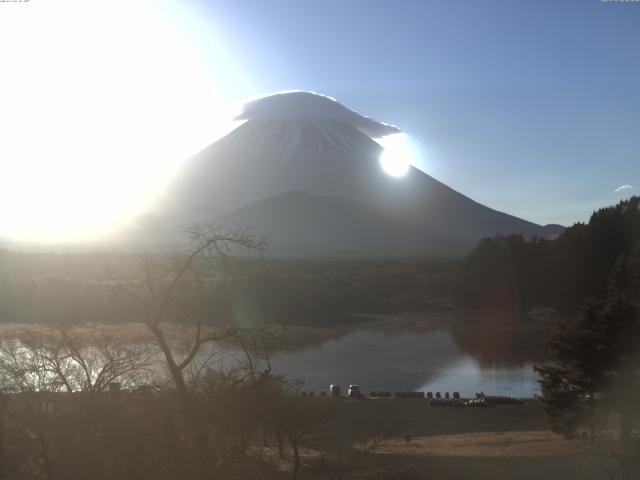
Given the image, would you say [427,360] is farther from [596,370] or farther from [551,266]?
[551,266]

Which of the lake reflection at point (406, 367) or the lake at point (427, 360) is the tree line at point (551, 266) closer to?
the lake at point (427, 360)

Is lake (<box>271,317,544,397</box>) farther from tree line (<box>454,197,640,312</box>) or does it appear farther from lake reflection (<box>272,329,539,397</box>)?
tree line (<box>454,197,640,312</box>)

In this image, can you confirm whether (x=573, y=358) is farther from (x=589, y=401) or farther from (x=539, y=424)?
(x=539, y=424)

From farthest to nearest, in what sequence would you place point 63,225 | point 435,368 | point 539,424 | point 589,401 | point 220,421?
point 63,225 < point 435,368 < point 539,424 < point 589,401 < point 220,421

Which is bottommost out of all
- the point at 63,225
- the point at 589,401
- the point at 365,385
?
the point at 365,385

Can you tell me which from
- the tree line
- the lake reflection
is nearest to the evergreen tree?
the lake reflection

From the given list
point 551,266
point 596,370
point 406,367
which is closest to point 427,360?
point 406,367

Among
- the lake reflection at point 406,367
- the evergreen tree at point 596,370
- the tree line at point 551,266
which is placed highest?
the tree line at point 551,266

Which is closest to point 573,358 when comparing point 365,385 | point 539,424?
point 539,424

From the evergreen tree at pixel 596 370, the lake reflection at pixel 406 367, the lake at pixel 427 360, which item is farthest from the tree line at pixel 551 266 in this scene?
the evergreen tree at pixel 596 370

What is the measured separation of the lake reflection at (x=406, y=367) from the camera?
19750mm

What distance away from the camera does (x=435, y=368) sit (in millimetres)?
22562

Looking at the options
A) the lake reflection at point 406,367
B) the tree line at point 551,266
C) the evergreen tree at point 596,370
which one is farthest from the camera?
the tree line at point 551,266

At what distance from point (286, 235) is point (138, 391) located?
8950 cm
